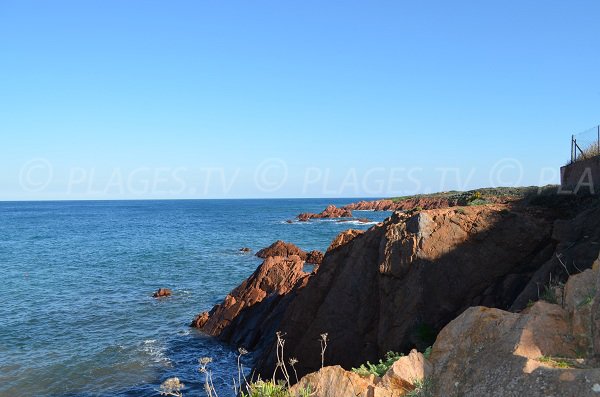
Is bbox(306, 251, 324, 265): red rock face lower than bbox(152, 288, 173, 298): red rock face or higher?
higher

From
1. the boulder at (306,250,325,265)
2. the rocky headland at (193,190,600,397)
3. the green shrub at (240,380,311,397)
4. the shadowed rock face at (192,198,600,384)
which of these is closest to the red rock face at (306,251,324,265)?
the boulder at (306,250,325,265)

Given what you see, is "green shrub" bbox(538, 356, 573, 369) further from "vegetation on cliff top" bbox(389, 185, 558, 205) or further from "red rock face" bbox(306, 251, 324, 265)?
"red rock face" bbox(306, 251, 324, 265)

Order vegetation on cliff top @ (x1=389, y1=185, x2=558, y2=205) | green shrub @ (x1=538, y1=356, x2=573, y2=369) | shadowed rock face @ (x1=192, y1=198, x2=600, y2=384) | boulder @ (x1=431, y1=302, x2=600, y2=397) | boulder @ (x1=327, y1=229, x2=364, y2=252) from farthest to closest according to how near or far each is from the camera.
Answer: vegetation on cliff top @ (x1=389, y1=185, x2=558, y2=205) < boulder @ (x1=327, y1=229, x2=364, y2=252) < shadowed rock face @ (x1=192, y1=198, x2=600, y2=384) < green shrub @ (x1=538, y1=356, x2=573, y2=369) < boulder @ (x1=431, y1=302, x2=600, y2=397)

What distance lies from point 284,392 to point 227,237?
65242mm

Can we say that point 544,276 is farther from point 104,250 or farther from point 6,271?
point 104,250

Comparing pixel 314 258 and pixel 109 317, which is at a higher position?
pixel 314 258

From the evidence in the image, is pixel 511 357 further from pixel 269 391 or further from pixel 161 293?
pixel 161 293

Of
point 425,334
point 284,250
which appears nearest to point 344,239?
point 425,334

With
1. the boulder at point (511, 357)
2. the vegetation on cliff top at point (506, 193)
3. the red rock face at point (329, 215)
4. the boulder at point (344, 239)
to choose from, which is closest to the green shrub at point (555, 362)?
the boulder at point (511, 357)

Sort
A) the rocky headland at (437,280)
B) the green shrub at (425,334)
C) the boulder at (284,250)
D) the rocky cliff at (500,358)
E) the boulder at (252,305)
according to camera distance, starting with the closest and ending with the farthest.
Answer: the rocky cliff at (500,358) < the rocky headland at (437,280) < the green shrub at (425,334) < the boulder at (252,305) < the boulder at (284,250)

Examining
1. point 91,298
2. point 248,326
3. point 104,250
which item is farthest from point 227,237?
point 248,326

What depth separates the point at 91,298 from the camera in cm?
3256

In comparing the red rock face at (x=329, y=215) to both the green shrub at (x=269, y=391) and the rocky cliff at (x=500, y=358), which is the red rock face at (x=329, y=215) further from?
the green shrub at (x=269, y=391)

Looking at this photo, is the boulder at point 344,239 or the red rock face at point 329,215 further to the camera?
the red rock face at point 329,215
